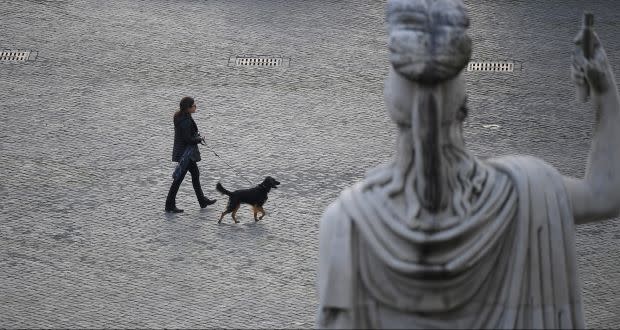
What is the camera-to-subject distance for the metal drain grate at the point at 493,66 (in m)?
23.7

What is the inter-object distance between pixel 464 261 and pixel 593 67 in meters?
1.02

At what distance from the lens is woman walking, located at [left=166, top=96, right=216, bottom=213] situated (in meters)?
19.1

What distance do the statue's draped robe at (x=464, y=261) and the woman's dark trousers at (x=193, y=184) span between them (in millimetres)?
11666

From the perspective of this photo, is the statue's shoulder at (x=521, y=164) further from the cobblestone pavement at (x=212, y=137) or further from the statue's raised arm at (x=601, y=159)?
the cobblestone pavement at (x=212, y=137)

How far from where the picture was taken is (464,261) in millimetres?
7141

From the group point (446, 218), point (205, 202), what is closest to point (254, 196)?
point (205, 202)

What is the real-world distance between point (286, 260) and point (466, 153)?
10.1 meters

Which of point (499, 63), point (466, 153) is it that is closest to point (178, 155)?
point (499, 63)

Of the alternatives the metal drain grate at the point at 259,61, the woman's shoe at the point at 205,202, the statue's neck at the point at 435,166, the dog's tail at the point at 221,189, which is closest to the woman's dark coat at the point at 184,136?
the woman's shoe at the point at 205,202

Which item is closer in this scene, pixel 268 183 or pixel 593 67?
pixel 593 67

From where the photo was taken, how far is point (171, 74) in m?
23.8

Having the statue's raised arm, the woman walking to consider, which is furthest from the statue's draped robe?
the woman walking

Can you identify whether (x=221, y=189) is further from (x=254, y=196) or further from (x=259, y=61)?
(x=259, y=61)

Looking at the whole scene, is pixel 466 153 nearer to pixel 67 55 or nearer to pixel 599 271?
pixel 599 271
